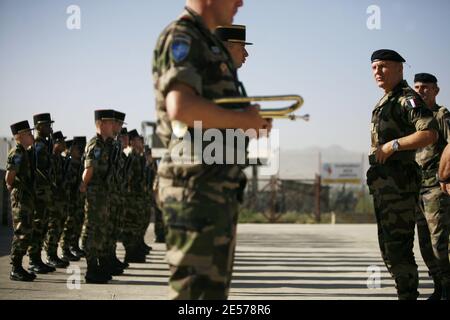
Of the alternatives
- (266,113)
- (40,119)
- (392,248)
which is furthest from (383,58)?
(40,119)

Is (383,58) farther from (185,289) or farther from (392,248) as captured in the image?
(185,289)

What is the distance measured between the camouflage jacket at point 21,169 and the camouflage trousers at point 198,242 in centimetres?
513

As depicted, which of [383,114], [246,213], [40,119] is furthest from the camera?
[246,213]

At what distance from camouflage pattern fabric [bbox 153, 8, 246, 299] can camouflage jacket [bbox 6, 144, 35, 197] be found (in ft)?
16.6

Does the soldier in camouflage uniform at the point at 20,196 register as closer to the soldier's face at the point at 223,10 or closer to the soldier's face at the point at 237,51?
the soldier's face at the point at 237,51

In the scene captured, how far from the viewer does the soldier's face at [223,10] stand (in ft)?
10.8

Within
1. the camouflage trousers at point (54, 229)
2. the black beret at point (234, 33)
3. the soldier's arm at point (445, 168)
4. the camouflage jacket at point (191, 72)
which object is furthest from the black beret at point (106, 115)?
the camouflage jacket at point (191, 72)

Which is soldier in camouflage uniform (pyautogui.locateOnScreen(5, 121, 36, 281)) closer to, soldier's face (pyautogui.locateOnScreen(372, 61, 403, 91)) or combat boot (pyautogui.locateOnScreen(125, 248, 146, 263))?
combat boot (pyautogui.locateOnScreen(125, 248, 146, 263))

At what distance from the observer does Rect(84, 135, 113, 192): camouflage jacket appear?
7.75 metres

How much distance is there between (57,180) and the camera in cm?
952

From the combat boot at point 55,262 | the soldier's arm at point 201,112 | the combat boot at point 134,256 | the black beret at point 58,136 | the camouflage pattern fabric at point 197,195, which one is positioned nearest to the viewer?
the soldier's arm at point 201,112

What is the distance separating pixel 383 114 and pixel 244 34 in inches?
52.7

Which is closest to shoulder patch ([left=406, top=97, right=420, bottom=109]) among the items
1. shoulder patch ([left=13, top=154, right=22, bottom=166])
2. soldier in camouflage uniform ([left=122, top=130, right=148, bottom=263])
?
shoulder patch ([left=13, top=154, right=22, bottom=166])

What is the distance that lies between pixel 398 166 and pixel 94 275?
3968 mm
